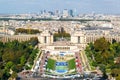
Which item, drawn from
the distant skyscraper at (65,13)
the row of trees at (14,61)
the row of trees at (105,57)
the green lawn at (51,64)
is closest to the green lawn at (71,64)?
the green lawn at (51,64)

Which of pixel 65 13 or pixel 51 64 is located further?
pixel 65 13

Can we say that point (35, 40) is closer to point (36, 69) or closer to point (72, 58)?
point (72, 58)

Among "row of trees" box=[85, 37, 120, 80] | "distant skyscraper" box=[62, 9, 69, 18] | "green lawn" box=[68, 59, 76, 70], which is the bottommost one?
"distant skyscraper" box=[62, 9, 69, 18]

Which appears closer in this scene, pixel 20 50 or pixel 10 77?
pixel 10 77

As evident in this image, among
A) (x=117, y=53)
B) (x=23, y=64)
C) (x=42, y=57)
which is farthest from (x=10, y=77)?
(x=117, y=53)

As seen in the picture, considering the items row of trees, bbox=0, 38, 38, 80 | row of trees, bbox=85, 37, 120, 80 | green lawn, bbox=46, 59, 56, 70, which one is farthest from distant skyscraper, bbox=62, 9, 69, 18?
green lawn, bbox=46, 59, 56, 70

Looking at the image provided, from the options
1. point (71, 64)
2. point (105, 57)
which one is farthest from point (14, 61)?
point (105, 57)

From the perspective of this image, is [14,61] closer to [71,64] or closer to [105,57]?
[71,64]

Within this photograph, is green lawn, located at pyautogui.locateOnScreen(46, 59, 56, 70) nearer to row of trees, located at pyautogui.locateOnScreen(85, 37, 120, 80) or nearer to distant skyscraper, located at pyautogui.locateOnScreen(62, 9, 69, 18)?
row of trees, located at pyautogui.locateOnScreen(85, 37, 120, 80)
